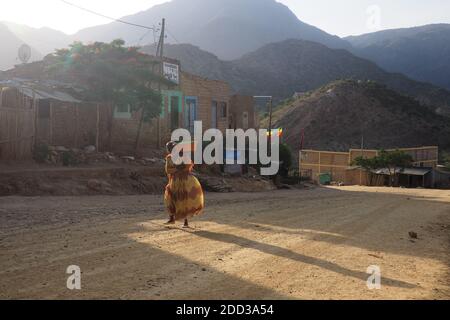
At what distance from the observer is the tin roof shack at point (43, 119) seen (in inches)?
613

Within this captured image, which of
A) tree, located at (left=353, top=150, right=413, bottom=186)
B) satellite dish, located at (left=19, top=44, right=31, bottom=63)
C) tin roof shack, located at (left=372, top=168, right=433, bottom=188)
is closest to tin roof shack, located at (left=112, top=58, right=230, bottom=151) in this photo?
satellite dish, located at (left=19, top=44, right=31, bottom=63)

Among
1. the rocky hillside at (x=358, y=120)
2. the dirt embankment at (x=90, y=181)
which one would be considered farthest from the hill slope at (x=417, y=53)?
the dirt embankment at (x=90, y=181)

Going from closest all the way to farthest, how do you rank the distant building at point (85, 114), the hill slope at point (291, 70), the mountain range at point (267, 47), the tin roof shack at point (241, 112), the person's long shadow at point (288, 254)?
1. the person's long shadow at point (288, 254)
2. the distant building at point (85, 114)
3. the tin roof shack at point (241, 112)
4. the hill slope at point (291, 70)
5. the mountain range at point (267, 47)

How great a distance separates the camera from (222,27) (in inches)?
6068

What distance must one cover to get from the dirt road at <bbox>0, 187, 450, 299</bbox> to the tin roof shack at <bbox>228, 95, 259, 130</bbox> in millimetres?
22313

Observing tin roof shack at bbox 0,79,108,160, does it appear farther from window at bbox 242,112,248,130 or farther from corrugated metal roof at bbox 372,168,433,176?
corrugated metal roof at bbox 372,168,433,176

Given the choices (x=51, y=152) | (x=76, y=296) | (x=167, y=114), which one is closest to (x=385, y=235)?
(x=76, y=296)

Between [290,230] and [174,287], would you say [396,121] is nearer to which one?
[290,230]

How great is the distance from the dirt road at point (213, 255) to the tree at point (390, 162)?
30.0 meters

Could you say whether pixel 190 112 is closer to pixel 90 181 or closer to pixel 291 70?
pixel 90 181

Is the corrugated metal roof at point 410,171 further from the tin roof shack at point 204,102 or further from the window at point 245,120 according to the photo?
the tin roof shack at point 204,102

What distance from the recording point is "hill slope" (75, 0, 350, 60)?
148 m

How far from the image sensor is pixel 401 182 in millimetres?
42781

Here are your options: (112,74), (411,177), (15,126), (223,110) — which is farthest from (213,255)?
(411,177)
